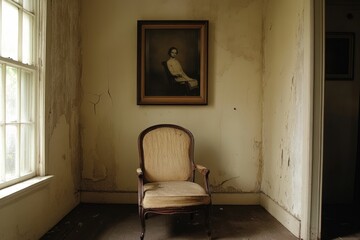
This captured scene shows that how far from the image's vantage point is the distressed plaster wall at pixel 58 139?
209 cm

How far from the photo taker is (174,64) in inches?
131

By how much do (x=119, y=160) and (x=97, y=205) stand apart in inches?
22.5

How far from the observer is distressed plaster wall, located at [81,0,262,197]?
3381 mm

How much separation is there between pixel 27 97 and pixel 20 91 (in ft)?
0.38

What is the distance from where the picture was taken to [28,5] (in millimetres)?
2324

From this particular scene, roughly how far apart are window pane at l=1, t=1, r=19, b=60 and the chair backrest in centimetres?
136

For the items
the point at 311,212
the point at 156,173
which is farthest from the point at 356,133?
the point at 156,173

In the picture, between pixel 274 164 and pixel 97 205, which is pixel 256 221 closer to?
pixel 274 164

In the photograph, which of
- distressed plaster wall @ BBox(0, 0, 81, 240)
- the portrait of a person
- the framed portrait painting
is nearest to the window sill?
distressed plaster wall @ BBox(0, 0, 81, 240)

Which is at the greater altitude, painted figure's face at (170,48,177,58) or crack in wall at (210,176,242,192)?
painted figure's face at (170,48,177,58)

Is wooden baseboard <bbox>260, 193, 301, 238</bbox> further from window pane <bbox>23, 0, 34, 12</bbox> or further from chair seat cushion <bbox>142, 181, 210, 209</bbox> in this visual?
window pane <bbox>23, 0, 34, 12</bbox>

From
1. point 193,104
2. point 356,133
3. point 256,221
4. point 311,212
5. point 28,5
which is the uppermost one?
point 28,5

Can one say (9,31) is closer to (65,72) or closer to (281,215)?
(65,72)

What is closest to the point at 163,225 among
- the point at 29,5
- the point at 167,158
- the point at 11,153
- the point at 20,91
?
the point at 167,158
